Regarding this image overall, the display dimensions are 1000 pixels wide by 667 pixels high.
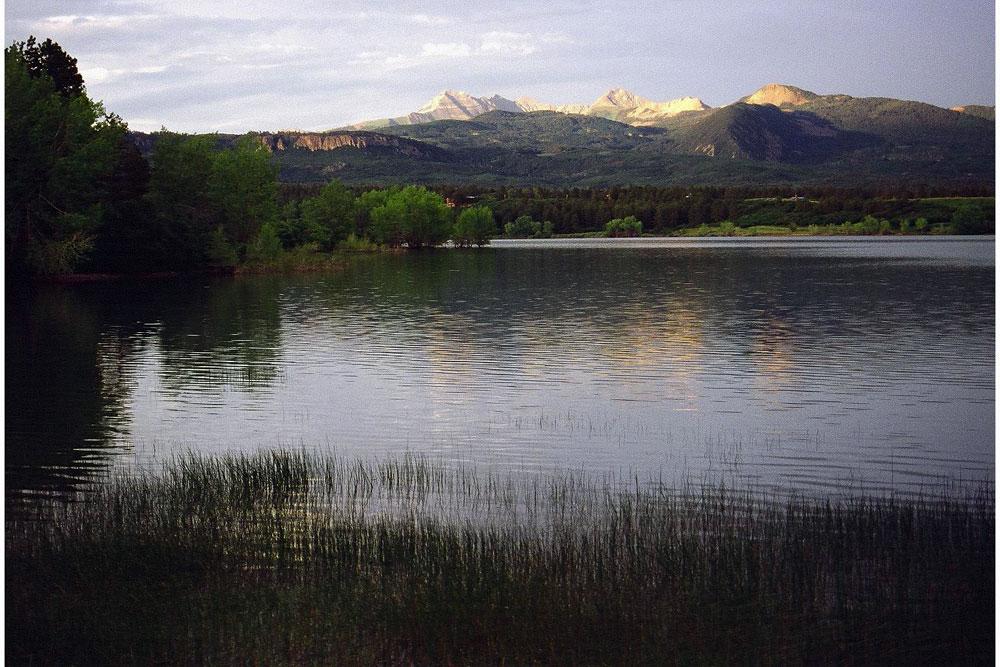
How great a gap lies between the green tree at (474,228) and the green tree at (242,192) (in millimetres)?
65471

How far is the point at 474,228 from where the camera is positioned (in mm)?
160375

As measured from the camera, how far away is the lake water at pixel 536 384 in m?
17.7

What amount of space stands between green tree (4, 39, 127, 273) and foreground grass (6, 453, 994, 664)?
53661 millimetres

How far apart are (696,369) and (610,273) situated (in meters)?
54.0

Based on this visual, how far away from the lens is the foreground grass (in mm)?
9367

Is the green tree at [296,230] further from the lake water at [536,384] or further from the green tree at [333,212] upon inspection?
the lake water at [536,384]

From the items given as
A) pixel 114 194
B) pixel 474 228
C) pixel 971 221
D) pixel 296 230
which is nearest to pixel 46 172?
pixel 114 194

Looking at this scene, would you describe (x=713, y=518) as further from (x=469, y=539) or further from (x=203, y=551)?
(x=203, y=551)

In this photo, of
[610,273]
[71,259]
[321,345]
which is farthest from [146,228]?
[321,345]

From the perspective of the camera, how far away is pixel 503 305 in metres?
51.4

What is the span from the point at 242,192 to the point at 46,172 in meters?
27.9

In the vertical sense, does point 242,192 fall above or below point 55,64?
below

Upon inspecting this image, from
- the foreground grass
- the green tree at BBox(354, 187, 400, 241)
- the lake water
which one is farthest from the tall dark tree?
the green tree at BBox(354, 187, 400, 241)

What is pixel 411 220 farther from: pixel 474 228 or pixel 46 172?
pixel 46 172
